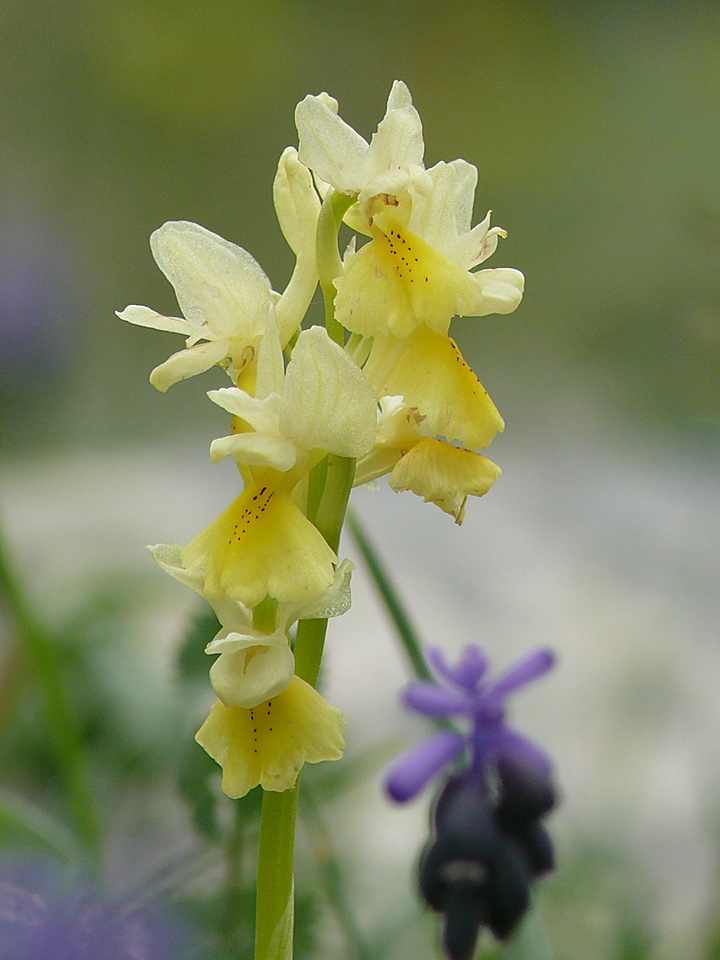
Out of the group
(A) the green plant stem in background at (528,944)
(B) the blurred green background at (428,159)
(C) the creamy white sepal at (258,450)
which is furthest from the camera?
(B) the blurred green background at (428,159)

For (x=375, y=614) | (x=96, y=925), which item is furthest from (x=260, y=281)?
(x=375, y=614)

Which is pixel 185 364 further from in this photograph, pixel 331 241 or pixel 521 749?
pixel 521 749

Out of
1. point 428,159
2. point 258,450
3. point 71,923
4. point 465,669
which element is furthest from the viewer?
point 428,159

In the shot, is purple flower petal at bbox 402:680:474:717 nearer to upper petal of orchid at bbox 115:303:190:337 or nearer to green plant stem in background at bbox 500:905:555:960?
green plant stem in background at bbox 500:905:555:960

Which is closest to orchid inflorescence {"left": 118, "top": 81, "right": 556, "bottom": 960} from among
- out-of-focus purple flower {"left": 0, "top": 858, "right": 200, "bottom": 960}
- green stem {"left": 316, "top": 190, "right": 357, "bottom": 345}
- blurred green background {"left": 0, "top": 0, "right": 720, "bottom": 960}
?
green stem {"left": 316, "top": 190, "right": 357, "bottom": 345}

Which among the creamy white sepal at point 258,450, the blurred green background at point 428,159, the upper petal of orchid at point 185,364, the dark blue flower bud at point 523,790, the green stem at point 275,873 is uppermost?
the blurred green background at point 428,159

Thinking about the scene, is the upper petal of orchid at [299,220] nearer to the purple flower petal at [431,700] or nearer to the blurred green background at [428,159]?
the purple flower petal at [431,700]

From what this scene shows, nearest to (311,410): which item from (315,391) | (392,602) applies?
(315,391)

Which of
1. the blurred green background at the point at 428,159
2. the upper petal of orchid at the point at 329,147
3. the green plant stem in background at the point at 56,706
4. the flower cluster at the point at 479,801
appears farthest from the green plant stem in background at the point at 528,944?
the blurred green background at the point at 428,159
